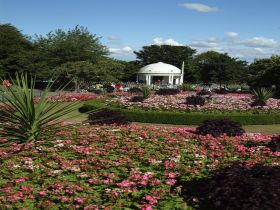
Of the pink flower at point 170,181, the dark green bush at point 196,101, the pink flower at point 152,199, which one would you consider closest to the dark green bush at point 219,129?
the pink flower at point 170,181

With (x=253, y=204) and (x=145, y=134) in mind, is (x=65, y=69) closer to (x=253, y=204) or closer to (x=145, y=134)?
(x=145, y=134)

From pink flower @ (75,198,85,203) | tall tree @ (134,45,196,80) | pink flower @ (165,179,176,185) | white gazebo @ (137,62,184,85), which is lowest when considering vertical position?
pink flower @ (75,198,85,203)

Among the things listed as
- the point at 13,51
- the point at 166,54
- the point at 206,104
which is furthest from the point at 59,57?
the point at 166,54

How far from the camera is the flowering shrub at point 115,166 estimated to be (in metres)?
6.02

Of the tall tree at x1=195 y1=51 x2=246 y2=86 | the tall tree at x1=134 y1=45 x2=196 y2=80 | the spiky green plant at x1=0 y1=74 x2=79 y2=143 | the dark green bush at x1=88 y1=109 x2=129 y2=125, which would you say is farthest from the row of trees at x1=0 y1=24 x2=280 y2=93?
the tall tree at x1=134 y1=45 x2=196 y2=80

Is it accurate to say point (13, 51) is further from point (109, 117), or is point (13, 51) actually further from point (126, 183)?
point (126, 183)

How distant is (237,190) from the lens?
570cm

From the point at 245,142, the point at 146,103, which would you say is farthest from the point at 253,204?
the point at 146,103

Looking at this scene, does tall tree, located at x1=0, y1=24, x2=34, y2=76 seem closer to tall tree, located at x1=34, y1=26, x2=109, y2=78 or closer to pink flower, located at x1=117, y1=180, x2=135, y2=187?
tall tree, located at x1=34, y1=26, x2=109, y2=78

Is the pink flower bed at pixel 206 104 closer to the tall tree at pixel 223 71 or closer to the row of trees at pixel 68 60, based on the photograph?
the row of trees at pixel 68 60

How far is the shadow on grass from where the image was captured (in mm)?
5285

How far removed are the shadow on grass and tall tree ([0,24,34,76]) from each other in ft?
138

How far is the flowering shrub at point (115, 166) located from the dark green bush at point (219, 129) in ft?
1.11

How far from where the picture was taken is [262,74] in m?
44.7
